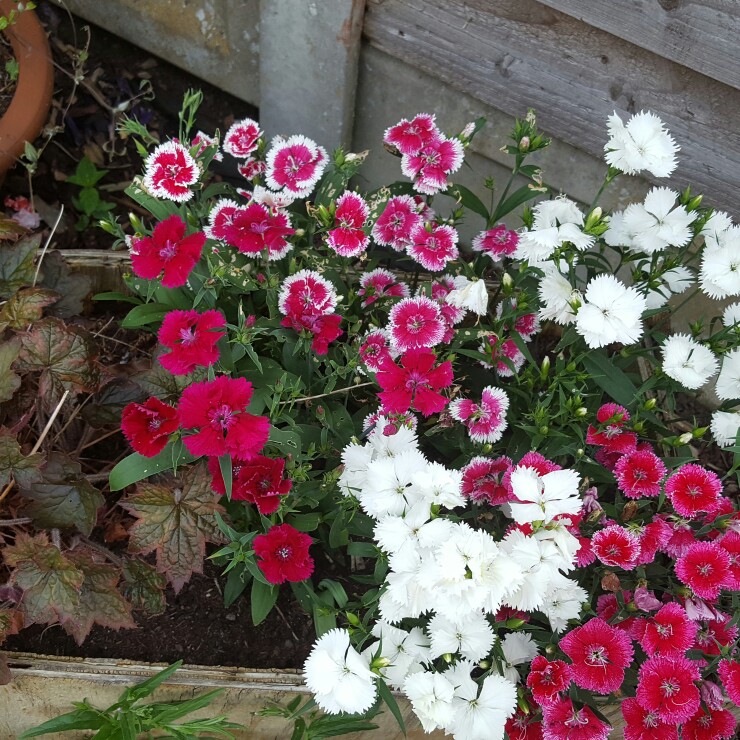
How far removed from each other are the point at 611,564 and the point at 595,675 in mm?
178

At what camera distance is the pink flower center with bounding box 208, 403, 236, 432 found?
4.03 ft

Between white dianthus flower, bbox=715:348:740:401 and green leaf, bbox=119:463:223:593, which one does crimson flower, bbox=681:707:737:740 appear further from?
green leaf, bbox=119:463:223:593

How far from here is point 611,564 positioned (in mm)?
1296

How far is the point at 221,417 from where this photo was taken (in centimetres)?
123

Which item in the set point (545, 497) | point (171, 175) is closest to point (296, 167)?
point (171, 175)

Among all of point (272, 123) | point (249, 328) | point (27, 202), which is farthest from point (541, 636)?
point (27, 202)

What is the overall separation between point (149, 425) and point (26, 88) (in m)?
1.36

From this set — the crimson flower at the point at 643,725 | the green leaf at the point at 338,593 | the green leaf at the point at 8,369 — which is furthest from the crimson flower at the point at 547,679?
the green leaf at the point at 8,369

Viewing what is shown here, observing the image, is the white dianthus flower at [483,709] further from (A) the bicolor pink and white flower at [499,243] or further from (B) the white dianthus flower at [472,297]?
(A) the bicolor pink and white flower at [499,243]

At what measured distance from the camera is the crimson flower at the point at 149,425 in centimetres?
126

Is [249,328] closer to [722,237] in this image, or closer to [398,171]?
[722,237]

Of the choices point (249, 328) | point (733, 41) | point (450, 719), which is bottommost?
point (450, 719)

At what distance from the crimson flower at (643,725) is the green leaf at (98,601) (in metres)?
0.89

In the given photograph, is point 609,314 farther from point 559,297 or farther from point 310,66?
point 310,66
